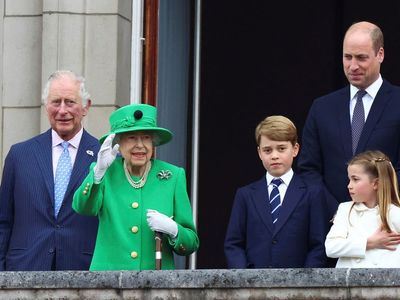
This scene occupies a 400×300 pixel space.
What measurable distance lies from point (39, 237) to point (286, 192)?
1476 mm

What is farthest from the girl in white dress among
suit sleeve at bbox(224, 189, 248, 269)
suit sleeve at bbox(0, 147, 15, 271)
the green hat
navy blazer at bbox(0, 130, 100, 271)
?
suit sleeve at bbox(0, 147, 15, 271)

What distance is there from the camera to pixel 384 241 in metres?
10.3

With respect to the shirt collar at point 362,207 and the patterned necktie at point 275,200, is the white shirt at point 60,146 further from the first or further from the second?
the shirt collar at point 362,207

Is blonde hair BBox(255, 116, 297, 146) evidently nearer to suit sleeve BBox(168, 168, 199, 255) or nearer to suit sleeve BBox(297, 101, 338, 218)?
suit sleeve BBox(297, 101, 338, 218)

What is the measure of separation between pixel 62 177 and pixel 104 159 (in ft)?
2.16

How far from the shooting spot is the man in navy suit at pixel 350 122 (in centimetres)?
1075

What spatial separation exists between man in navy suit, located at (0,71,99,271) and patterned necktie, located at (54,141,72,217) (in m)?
0.02

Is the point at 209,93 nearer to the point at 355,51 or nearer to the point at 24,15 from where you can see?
the point at 24,15

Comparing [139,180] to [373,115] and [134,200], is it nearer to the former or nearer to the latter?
[134,200]

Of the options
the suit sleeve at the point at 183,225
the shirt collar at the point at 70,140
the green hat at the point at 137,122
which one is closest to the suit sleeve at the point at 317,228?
the suit sleeve at the point at 183,225

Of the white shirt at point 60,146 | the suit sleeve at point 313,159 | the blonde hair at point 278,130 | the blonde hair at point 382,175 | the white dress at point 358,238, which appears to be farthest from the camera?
the white shirt at point 60,146

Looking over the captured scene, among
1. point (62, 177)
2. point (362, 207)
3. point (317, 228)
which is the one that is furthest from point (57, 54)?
point (362, 207)

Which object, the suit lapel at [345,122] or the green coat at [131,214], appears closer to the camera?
the green coat at [131,214]

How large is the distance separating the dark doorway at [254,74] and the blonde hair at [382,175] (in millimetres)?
6451
